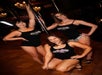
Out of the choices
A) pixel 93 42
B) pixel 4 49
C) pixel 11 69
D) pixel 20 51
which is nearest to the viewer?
pixel 11 69

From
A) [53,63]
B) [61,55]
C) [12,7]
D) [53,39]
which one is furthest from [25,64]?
[12,7]

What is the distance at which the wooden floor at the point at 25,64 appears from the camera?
14.3 feet

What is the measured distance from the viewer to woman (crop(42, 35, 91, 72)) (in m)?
4.10

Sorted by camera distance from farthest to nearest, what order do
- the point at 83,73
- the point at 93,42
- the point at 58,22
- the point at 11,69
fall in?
1. the point at 93,42
2. the point at 11,69
3. the point at 58,22
4. the point at 83,73

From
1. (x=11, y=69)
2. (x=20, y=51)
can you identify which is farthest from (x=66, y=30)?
(x=20, y=51)

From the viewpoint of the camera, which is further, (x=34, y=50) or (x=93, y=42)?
(x=93, y=42)

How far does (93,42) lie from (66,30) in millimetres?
2429

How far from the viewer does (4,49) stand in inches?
306

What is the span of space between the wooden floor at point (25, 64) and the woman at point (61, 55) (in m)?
0.15

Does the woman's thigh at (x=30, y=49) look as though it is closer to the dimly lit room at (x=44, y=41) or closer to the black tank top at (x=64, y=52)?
the dimly lit room at (x=44, y=41)

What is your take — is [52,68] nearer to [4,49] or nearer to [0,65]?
[0,65]

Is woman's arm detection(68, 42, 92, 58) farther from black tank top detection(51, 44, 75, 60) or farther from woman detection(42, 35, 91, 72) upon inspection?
black tank top detection(51, 44, 75, 60)

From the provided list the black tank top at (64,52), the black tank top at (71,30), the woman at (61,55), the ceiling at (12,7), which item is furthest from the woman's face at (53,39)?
the ceiling at (12,7)

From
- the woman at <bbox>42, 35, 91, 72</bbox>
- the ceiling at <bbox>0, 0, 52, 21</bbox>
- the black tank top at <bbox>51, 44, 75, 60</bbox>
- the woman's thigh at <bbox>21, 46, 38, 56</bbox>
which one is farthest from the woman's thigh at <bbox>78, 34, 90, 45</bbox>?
the ceiling at <bbox>0, 0, 52, 21</bbox>
